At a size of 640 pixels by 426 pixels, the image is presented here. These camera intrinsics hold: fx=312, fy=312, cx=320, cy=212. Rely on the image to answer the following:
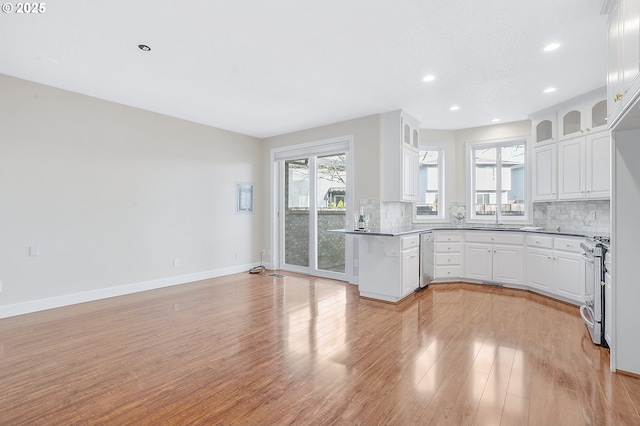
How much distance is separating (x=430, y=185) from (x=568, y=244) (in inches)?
97.7

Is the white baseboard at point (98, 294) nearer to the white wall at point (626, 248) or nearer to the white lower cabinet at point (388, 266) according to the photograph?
the white lower cabinet at point (388, 266)

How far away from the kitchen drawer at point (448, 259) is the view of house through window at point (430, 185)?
930 mm

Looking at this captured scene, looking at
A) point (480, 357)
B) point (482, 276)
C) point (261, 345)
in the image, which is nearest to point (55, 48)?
point (261, 345)

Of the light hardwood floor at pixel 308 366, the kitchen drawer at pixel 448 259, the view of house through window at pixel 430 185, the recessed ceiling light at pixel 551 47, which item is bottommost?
the light hardwood floor at pixel 308 366

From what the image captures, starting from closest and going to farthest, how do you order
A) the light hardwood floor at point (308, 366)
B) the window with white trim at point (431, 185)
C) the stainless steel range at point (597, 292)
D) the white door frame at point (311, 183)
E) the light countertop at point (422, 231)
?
the light hardwood floor at point (308, 366) < the stainless steel range at point (597, 292) < the light countertop at point (422, 231) < the white door frame at point (311, 183) < the window with white trim at point (431, 185)

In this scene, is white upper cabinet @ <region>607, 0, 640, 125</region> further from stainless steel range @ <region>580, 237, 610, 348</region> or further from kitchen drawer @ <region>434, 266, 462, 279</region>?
kitchen drawer @ <region>434, 266, 462, 279</region>

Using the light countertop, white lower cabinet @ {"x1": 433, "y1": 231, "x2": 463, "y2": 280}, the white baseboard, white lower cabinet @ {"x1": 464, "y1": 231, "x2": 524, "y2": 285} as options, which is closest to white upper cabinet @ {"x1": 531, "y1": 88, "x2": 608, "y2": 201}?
the light countertop

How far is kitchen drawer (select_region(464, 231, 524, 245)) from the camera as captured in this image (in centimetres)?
490

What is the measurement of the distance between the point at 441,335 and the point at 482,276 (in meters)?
2.55

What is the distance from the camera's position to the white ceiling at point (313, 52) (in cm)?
250

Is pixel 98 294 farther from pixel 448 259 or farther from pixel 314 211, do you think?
pixel 448 259

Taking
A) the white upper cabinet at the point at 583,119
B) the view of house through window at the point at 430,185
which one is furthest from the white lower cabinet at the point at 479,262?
the white upper cabinet at the point at 583,119

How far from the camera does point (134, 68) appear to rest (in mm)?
3475

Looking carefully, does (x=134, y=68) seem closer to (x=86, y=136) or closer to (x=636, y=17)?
(x=86, y=136)
